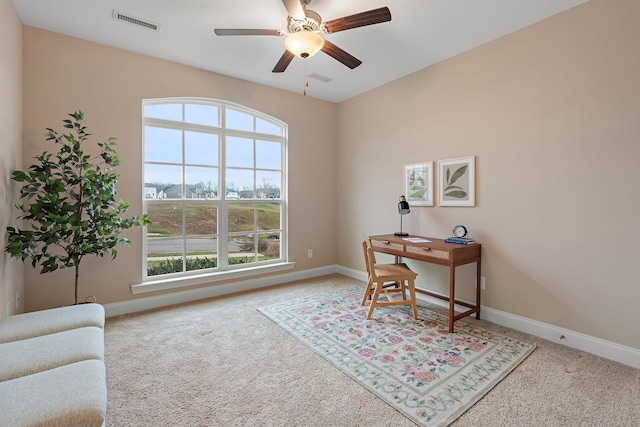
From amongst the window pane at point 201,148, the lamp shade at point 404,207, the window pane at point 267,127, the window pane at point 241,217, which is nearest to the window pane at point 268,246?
the window pane at point 241,217

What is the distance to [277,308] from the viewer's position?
3.38 metres

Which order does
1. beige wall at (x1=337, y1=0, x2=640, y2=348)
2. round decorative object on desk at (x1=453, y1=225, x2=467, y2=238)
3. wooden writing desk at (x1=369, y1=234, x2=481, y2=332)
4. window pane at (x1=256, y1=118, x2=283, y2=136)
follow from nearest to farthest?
beige wall at (x1=337, y1=0, x2=640, y2=348)
wooden writing desk at (x1=369, y1=234, x2=481, y2=332)
round decorative object on desk at (x1=453, y1=225, x2=467, y2=238)
window pane at (x1=256, y1=118, x2=283, y2=136)

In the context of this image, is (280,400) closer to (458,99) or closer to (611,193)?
(611,193)

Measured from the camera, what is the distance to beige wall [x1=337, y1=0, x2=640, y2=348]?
7.46 feet

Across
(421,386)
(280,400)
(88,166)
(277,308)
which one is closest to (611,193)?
(421,386)

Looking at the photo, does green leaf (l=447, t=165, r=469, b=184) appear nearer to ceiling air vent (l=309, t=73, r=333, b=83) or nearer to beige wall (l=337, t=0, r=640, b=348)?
beige wall (l=337, t=0, r=640, b=348)

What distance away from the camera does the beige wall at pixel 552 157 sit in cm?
227

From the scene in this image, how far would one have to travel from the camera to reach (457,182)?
3316mm

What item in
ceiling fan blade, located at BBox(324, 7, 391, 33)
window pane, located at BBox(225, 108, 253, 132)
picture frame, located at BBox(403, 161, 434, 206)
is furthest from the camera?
window pane, located at BBox(225, 108, 253, 132)

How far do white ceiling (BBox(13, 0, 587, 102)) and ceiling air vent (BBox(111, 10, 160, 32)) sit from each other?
0.16 feet

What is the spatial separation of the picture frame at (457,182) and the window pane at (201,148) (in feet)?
9.44

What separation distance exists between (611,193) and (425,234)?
1.72m

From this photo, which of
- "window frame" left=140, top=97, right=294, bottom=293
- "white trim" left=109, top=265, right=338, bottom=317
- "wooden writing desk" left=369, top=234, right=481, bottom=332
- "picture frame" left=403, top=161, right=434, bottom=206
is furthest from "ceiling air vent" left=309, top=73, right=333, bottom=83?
"white trim" left=109, top=265, right=338, bottom=317

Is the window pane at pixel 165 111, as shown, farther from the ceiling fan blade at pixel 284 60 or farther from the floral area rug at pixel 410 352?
the floral area rug at pixel 410 352
